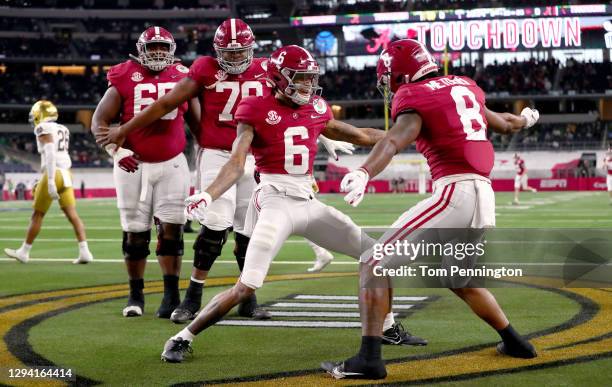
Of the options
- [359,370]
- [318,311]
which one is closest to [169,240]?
[318,311]

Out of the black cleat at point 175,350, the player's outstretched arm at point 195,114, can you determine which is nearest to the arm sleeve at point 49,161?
the player's outstretched arm at point 195,114

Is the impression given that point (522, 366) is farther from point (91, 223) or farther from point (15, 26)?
point (15, 26)

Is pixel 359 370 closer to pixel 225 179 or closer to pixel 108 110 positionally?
pixel 225 179

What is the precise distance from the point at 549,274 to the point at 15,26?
177 feet

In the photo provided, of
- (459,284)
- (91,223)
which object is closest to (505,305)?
(459,284)

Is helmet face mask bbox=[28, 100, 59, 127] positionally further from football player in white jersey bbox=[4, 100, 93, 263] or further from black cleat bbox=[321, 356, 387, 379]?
black cleat bbox=[321, 356, 387, 379]

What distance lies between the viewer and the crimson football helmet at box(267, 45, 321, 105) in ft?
16.4

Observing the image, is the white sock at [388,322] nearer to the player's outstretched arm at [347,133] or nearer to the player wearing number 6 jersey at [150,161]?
the player's outstretched arm at [347,133]

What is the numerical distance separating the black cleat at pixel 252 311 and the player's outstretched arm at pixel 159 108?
58.3 inches

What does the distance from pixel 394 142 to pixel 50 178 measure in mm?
6894

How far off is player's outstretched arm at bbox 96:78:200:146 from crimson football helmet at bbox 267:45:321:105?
1.18 metres

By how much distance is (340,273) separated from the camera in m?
8.88

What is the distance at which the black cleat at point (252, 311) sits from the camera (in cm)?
623

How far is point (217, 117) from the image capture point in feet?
20.9
